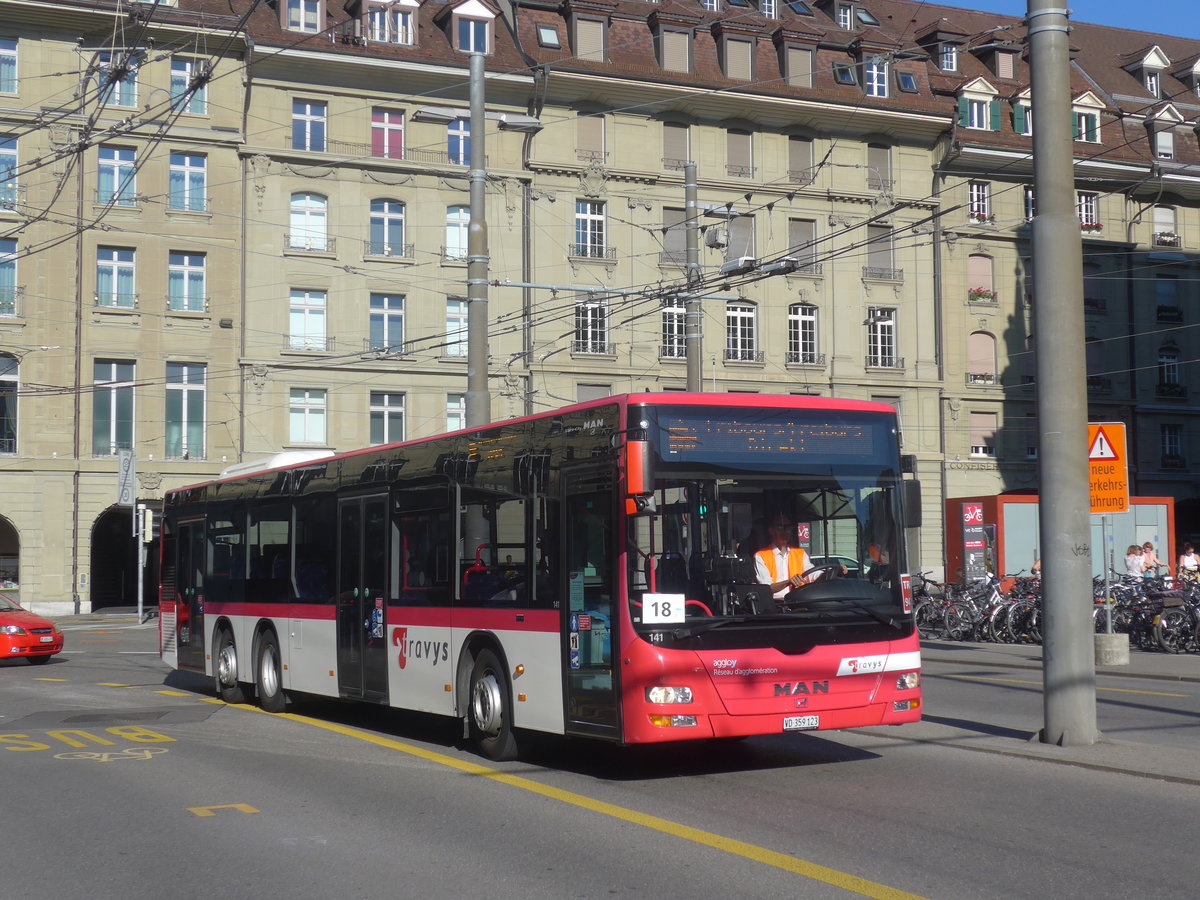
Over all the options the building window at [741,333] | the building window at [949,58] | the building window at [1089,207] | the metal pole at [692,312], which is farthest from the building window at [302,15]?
the building window at [1089,207]

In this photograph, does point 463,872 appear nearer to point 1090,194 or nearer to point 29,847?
point 29,847

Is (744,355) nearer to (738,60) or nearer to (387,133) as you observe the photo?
(738,60)

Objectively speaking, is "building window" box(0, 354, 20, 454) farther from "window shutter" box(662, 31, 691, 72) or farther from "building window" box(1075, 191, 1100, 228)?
"building window" box(1075, 191, 1100, 228)

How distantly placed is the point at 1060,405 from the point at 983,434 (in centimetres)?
4255

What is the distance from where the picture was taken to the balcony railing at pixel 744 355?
49250mm

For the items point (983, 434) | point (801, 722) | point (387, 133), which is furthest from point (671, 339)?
point (801, 722)

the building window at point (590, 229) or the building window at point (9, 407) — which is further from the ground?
the building window at point (590, 229)

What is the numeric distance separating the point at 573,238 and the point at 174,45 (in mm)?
13395

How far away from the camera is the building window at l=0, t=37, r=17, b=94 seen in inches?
1665

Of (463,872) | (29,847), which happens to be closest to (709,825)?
(463,872)

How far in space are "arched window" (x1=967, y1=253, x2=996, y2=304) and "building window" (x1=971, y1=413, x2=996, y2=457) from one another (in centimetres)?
409

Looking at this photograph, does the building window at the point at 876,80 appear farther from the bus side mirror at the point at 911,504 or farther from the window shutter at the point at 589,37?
the bus side mirror at the point at 911,504

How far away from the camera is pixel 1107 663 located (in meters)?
Result: 20.1

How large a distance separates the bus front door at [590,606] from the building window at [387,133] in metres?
37.3
